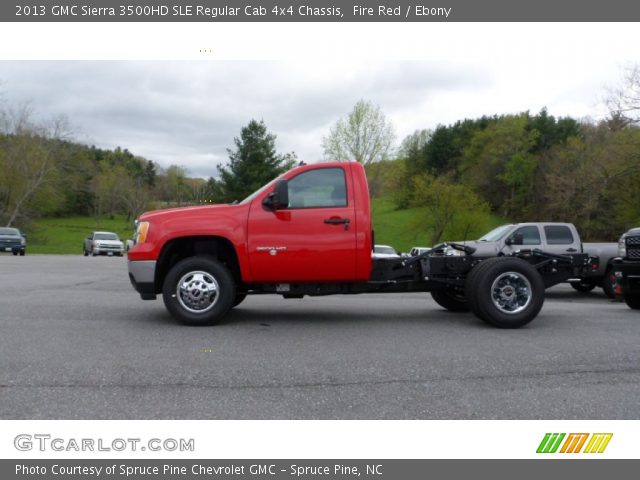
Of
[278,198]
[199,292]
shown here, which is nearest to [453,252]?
[278,198]

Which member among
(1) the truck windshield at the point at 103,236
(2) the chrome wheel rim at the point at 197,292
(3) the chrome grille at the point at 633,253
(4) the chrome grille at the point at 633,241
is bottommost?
(1) the truck windshield at the point at 103,236

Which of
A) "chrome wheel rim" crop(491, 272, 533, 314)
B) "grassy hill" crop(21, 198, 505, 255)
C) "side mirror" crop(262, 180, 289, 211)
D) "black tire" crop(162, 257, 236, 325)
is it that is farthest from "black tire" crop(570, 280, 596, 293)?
"grassy hill" crop(21, 198, 505, 255)

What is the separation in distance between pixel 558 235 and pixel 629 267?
5021 mm

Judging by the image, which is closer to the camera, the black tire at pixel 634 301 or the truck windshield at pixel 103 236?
the black tire at pixel 634 301

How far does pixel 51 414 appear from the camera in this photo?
3773mm

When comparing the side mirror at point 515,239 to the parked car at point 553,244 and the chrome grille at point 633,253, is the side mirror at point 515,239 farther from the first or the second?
the chrome grille at point 633,253

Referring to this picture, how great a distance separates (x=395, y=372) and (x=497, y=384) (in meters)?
0.85

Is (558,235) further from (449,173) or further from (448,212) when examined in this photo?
(449,173)

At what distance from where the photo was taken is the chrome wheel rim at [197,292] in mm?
6852

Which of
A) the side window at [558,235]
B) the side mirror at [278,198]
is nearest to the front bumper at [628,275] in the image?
the side window at [558,235]

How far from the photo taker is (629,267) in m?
8.88

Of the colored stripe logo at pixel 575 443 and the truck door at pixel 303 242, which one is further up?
the truck door at pixel 303 242

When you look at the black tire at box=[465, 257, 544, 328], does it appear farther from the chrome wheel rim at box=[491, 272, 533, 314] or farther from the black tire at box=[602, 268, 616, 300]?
the black tire at box=[602, 268, 616, 300]

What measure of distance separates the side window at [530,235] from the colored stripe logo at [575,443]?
10578mm
